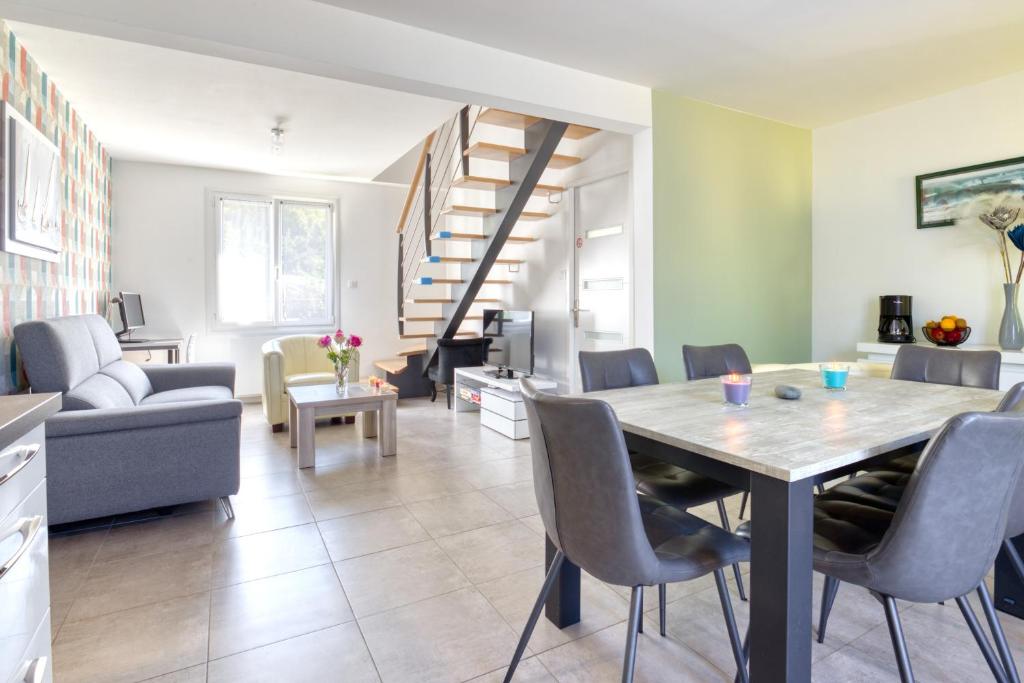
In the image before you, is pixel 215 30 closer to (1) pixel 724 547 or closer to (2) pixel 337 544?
(2) pixel 337 544

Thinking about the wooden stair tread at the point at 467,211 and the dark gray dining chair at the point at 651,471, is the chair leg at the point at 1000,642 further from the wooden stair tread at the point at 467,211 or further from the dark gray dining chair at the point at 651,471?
the wooden stair tread at the point at 467,211

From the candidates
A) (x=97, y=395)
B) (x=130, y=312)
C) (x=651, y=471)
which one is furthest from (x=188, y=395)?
(x=651, y=471)

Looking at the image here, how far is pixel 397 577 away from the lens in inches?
87.0

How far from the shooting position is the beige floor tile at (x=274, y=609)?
5.99 feet

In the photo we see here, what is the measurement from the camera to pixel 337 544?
2.51 m

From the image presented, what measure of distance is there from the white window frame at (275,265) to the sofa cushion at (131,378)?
2.18 m

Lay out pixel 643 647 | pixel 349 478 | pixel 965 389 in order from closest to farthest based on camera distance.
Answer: pixel 643 647 < pixel 965 389 < pixel 349 478

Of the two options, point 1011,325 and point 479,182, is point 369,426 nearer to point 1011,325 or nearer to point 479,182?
point 479,182

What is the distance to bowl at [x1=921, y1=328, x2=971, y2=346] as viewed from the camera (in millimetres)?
3668

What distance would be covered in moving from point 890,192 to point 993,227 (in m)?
0.80

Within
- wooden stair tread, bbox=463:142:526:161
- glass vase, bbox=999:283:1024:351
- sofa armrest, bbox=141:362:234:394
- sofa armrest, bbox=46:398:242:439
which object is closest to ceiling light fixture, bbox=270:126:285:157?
wooden stair tread, bbox=463:142:526:161

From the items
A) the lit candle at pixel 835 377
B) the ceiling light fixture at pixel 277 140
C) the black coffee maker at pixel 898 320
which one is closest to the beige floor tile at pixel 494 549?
the lit candle at pixel 835 377

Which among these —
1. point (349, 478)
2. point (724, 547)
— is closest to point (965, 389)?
point (724, 547)

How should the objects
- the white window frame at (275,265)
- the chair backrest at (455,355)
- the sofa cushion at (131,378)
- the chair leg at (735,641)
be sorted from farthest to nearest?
the white window frame at (275,265)
the chair backrest at (455,355)
the sofa cushion at (131,378)
the chair leg at (735,641)
